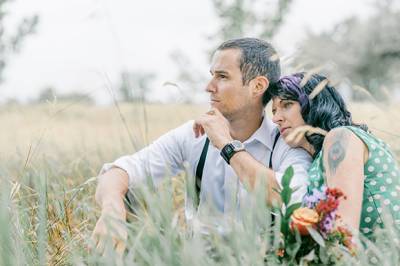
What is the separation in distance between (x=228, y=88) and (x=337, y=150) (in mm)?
893

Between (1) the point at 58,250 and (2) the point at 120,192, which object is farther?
(2) the point at 120,192

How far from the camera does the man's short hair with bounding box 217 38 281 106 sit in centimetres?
334

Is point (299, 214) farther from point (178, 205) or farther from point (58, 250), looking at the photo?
point (178, 205)

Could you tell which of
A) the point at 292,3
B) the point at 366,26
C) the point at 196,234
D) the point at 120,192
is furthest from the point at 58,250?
the point at 366,26

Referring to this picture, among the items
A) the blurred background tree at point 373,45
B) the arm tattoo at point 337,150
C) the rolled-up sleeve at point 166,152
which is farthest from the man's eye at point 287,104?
the blurred background tree at point 373,45

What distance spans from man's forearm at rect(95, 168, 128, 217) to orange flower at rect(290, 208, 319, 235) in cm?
82

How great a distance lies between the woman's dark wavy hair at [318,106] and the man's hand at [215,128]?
10.5 inches

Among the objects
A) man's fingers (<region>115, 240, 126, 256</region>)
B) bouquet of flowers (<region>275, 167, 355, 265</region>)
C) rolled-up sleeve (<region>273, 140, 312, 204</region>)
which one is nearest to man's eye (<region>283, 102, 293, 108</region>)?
rolled-up sleeve (<region>273, 140, 312, 204</region>)

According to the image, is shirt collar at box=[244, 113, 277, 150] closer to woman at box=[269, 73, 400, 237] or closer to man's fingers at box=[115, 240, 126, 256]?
woman at box=[269, 73, 400, 237]

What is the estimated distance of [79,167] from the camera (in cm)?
483

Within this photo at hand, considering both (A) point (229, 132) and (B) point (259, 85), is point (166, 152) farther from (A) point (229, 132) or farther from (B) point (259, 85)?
(B) point (259, 85)

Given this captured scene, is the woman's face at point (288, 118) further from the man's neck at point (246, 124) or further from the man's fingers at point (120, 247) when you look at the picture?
the man's fingers at point (120, 247)

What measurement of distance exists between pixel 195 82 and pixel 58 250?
1.55 metres

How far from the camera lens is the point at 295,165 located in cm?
295
